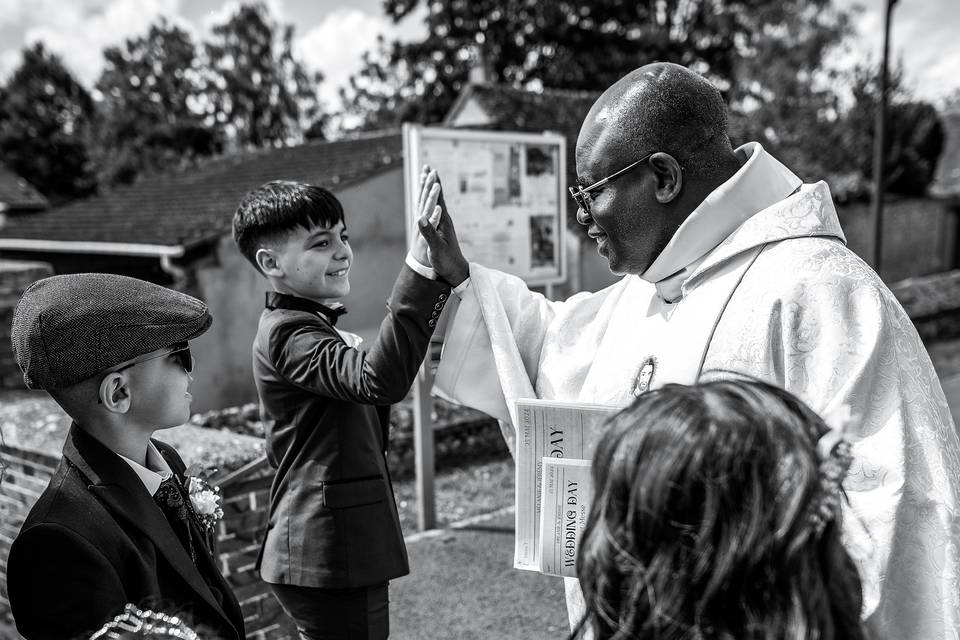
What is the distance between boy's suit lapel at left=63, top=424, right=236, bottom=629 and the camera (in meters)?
1.48

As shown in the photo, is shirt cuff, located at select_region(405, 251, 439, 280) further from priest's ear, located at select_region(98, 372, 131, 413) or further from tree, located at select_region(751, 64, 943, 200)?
tree, located at select_region(751, 64, 943, 200)

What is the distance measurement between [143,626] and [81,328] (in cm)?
56

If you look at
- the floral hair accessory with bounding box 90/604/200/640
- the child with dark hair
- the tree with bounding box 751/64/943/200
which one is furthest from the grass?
the tree with bounding box 751/64/943/200

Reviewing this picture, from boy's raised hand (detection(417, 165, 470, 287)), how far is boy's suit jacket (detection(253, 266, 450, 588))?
53 millimetres

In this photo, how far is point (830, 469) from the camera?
1012 mm

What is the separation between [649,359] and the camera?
5.94 feet

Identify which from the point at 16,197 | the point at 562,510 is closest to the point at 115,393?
the point at 562,510

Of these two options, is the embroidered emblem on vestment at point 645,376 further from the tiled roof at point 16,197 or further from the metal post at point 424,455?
the tiled roof at point 16,197

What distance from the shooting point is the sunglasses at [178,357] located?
61.6 inches

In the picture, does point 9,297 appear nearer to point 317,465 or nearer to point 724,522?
point 317,465

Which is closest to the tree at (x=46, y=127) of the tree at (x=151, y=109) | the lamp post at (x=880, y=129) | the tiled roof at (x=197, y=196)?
the tree at (x=151, y=109)

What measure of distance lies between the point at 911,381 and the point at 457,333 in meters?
1.15

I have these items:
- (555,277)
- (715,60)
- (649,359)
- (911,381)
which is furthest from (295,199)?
(715,60)

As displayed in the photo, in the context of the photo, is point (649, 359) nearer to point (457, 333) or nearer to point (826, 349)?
point (826, 349)
